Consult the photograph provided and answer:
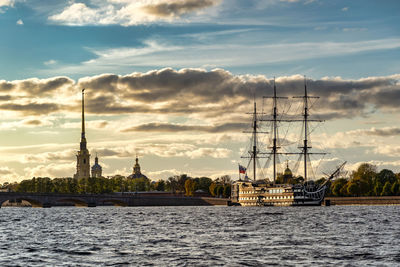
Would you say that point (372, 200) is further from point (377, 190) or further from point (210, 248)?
point (210, 248)

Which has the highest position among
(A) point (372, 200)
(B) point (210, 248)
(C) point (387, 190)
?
(C) point (387, 190)

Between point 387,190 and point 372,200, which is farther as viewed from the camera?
point 387,190

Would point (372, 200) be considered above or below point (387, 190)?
below

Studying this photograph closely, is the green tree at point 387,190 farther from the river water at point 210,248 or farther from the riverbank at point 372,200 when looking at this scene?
the river water at point 210,248

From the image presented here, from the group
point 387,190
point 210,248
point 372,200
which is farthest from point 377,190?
point 210,248

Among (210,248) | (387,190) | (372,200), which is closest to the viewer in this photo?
(210,248)

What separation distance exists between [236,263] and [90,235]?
29.4m

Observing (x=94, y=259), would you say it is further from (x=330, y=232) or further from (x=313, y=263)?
(x=330, y=232)

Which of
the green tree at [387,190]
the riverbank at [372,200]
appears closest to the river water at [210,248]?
the riverbank at [372,200]

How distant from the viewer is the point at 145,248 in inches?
2101

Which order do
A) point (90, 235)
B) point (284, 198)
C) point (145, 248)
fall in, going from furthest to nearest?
point (284, 198)
point (90, 235)
point (145, 248)

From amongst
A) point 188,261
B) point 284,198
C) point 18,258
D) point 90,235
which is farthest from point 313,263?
point 284,198

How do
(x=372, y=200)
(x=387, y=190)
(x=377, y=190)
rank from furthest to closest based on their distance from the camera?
(x=377, y=190) → (x=387, y=190) → (x=372, y=200)

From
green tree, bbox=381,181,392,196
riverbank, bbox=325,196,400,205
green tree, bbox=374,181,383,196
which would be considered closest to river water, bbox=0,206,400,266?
riverbank, bbox=325,196,400,205
